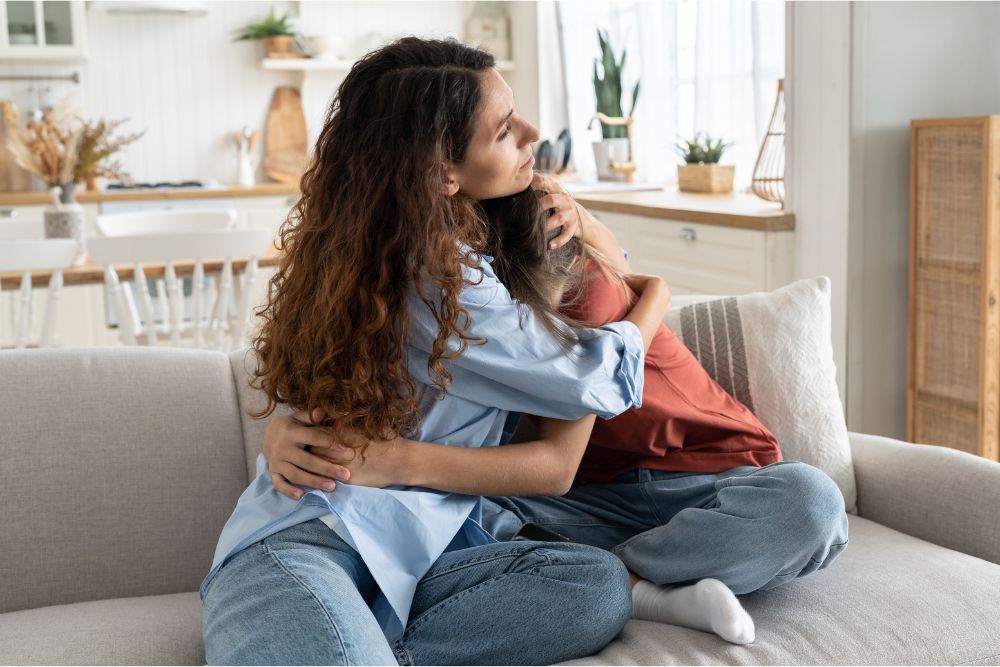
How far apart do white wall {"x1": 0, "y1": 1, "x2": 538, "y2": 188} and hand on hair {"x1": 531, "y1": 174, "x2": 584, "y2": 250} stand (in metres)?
4.05

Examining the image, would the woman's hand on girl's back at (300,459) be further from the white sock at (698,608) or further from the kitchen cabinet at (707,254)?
the kitchen cabinet at (707,254)

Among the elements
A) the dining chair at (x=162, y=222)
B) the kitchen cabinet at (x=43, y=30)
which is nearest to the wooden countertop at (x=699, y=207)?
the dining chair at (x=162, y=222)

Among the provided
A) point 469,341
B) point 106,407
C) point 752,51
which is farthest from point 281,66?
point 469,341

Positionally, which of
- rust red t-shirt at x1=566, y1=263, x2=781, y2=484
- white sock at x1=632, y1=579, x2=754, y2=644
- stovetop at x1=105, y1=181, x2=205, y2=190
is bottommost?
white sock at x1=632, y1=579, x2=754, y2=644

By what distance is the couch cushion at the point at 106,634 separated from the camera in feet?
4.19

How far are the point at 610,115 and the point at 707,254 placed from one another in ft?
5.34

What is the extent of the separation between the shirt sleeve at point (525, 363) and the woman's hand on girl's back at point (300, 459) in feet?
0.51

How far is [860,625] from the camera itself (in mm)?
1282

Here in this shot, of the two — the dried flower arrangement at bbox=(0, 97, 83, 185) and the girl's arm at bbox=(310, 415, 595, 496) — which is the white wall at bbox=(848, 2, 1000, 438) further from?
the dried flower arrangement at bbox=(0, 97, 83, 185)

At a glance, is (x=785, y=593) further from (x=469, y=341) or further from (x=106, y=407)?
(x=106, y=407)

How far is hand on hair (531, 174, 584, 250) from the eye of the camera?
148 centimetres

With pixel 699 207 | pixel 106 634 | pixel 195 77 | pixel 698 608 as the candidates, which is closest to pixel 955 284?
pixel 699 207

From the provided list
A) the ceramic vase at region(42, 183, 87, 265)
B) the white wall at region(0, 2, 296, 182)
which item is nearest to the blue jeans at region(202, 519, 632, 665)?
the ceramic vase at region(42, 183, 87, 265)

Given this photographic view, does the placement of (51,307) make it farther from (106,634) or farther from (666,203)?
(666,203)
